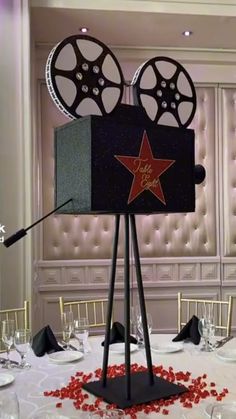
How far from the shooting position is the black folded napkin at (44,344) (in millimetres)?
2178

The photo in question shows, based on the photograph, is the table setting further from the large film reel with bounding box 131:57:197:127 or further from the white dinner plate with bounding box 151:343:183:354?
the large film reel with bounding box 131:57:197:127

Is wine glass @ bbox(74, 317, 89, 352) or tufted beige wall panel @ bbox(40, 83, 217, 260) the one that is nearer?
wine glass @ bbox(74, 317, 89, 352)

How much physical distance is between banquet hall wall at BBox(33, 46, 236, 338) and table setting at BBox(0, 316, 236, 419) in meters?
1.85

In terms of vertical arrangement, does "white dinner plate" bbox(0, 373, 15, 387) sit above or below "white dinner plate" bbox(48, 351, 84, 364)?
above

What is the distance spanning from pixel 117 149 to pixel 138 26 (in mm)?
2781

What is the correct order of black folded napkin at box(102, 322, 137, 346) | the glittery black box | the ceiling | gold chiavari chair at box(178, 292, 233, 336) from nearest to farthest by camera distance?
the glittery black box < black folded napkin at box(102, 322, 137, 346) < gold chiavari chair at box(178, 292, 233, 336) < the ceiling

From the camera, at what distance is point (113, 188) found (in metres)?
1.46

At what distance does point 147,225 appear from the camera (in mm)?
4430

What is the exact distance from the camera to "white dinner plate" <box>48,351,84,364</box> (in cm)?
205

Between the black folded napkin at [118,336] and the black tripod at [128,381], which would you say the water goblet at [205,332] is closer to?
the black folded napkin at [118,336]

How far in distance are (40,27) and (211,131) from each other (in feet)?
5.84

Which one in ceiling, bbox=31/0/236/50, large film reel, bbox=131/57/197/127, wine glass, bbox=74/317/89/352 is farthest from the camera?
ceiling, bbox=31/0/236/50

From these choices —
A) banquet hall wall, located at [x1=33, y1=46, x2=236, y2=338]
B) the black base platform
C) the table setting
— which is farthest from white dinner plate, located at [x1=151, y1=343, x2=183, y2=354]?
banquet hall wall, located at [x1=33, y1=46, x2=236, y2=338]

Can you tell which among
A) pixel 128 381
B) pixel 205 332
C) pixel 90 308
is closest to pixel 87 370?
pixel 128 381
